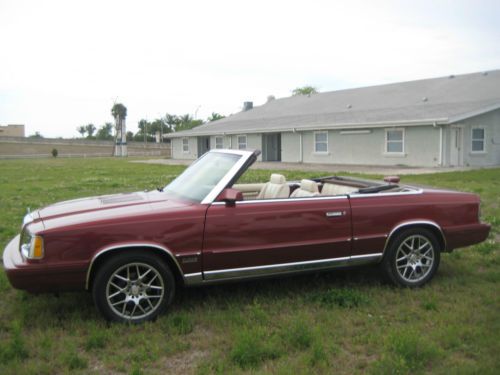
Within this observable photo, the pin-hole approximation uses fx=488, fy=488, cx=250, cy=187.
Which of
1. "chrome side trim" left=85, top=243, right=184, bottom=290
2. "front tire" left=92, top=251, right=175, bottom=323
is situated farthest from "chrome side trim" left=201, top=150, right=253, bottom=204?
"front tire" left=92, top=251, right=175, bottom=323

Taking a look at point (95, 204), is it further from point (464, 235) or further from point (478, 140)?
point (478, 140)

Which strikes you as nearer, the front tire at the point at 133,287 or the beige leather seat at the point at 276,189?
the front tire at the point at 133,287

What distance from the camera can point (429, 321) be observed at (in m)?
4.23

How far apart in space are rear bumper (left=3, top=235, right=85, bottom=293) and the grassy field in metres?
0.38

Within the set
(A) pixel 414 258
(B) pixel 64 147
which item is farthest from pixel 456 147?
(B) pixel 64 147

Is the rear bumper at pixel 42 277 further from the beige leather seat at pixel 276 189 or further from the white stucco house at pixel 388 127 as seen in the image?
the white stucco house at pixel 388 127

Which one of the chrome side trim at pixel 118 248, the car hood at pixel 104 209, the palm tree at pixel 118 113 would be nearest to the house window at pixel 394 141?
the car hood at pixel 104 209

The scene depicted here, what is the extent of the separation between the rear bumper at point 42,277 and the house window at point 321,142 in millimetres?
24445

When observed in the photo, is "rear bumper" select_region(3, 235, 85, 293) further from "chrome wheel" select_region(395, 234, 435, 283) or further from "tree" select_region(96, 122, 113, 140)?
"tree" select_region(96, 122, 113, 140)

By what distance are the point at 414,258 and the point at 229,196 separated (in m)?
2.16

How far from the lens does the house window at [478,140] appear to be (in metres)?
22.8

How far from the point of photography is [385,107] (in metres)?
27.4

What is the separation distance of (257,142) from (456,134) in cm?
1366

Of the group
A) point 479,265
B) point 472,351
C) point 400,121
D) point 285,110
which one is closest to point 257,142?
point 285,110
